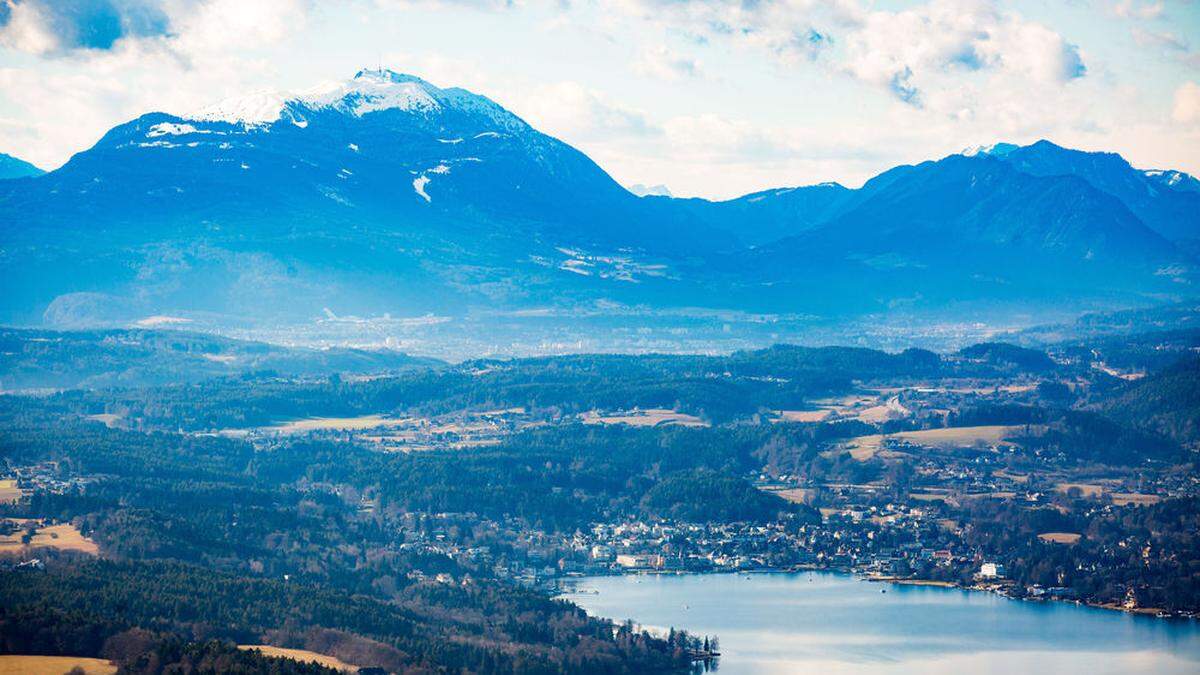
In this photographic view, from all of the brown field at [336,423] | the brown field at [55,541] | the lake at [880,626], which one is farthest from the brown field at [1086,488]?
the brown field at [55,541]

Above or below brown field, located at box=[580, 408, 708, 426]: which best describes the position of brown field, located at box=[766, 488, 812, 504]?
below

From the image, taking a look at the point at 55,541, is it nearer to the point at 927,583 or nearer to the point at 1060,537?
the point at 927,583

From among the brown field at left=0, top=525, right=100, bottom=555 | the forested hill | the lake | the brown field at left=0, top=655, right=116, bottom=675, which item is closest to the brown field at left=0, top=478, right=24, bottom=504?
the brown field at left=0, top=525, right=100, bottom=555

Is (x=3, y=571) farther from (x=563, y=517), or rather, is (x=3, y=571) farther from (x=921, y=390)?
(x=921, y=390)

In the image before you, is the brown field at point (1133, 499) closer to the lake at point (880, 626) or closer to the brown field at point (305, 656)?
the lake at point (880, 626)

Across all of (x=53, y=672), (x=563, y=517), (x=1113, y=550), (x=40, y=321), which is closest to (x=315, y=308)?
(x=40, y=321)

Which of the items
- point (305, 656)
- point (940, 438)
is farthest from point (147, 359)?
point (305, 656)

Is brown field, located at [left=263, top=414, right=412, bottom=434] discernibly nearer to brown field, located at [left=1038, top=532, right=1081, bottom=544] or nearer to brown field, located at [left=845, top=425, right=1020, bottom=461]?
brown field, located at [left=845, top=425, right=1020, bottom=461]
